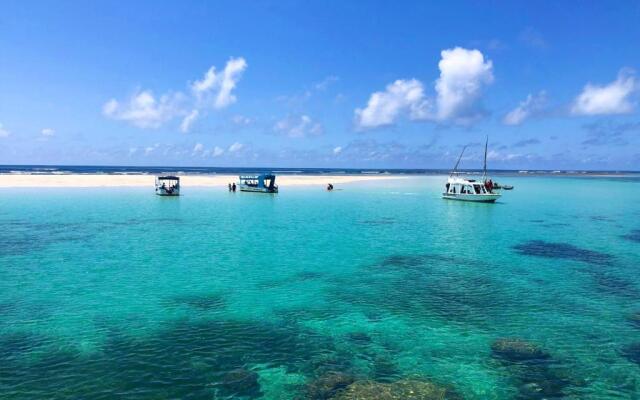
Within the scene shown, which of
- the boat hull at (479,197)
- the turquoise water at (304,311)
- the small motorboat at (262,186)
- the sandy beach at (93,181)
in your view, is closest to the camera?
the turquoise water at (304,311)

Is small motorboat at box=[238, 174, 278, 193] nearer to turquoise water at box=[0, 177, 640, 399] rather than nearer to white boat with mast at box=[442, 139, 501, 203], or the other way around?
white boat with mast at box=[442, 139, 501, 203]

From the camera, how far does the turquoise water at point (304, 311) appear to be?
12.3 metres

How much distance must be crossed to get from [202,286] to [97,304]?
15.1 ft

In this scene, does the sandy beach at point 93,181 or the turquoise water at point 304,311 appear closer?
the turquoise water at point 304,311

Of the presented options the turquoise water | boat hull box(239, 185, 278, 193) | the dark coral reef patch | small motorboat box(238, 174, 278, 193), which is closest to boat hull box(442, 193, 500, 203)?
the turquoise water

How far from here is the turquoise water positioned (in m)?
12.3

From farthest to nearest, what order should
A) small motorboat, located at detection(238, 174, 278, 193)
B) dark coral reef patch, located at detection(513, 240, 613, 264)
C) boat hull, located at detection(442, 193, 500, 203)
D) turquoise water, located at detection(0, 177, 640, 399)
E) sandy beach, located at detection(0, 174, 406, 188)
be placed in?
sandy beach, located at detection(0, 174, 406, 188)
small motorboat, located at detection(238, 174, 278, 193)
boat hull, located at detection(442, 193, 500, 203)
dark coral reef patch, located at detection(513, 240, 613, 264)
turquoise water, located at detection(0, 177, 640, 399)

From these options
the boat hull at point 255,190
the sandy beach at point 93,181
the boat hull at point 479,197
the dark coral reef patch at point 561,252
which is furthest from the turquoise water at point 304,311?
the sandy beach at point 93,181

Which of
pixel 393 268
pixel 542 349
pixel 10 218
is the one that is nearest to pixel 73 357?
pixel 542 349

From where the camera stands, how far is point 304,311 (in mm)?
17797

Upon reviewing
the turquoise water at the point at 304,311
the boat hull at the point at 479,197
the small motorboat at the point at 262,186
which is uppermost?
the small motorboat at the point at 262,186

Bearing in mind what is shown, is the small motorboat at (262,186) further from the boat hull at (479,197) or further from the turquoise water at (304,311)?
the turquoise water at (304,311)

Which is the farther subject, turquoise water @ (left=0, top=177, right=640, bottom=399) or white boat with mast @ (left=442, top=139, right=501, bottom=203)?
white boat with mast @ (left=442, top=139, right=501, bottom=203)

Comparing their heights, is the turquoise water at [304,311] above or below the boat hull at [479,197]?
below
